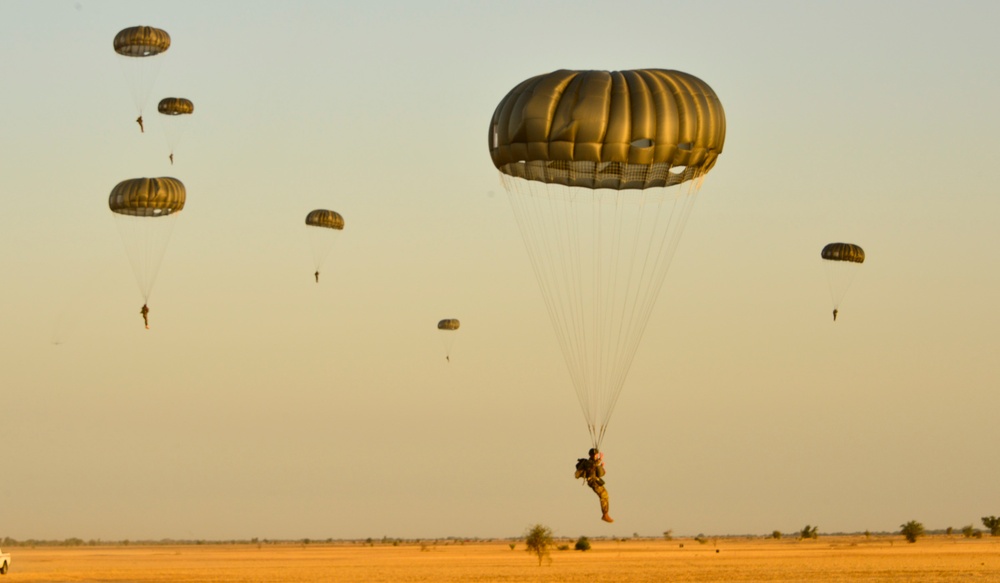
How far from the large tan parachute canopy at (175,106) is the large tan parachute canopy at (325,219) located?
25.7 feet

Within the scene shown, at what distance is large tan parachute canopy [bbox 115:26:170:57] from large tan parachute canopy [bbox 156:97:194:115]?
17.9 ft

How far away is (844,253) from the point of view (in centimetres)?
6644

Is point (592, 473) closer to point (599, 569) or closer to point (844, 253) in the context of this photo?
point (599, 569)

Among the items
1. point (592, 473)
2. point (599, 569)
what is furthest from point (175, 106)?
point (592, 473)

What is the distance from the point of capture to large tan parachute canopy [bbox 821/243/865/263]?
66250 millimetres

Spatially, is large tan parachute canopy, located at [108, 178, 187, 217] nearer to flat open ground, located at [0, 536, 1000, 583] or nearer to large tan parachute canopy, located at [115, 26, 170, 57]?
large tan parachute canopy, located at [115, 26, 170, 57]

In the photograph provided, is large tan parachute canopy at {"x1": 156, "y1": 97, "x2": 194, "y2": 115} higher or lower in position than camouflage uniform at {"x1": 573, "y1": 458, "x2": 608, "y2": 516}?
higher

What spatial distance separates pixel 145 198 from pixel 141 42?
10727 mm

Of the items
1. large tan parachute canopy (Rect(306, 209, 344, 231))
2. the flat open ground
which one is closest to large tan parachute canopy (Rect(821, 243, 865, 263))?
the flat open ground

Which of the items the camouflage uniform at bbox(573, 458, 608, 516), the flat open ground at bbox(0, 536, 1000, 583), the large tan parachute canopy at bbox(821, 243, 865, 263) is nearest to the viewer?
the camouflage uniform at bbox(573, 458, 608, 516)

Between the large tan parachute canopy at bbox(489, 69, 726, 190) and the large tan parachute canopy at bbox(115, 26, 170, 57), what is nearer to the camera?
the large tan parachute canopy at bbox(489, 69, 726, 190)

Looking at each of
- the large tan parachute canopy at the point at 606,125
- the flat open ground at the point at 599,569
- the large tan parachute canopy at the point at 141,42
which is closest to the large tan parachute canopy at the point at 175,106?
the large tan parachute canopy at the point at 141,42

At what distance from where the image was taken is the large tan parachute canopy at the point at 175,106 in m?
69.0

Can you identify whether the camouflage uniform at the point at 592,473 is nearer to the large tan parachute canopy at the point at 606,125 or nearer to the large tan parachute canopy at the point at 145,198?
the large tan parachute canopy at the point at 606,125
